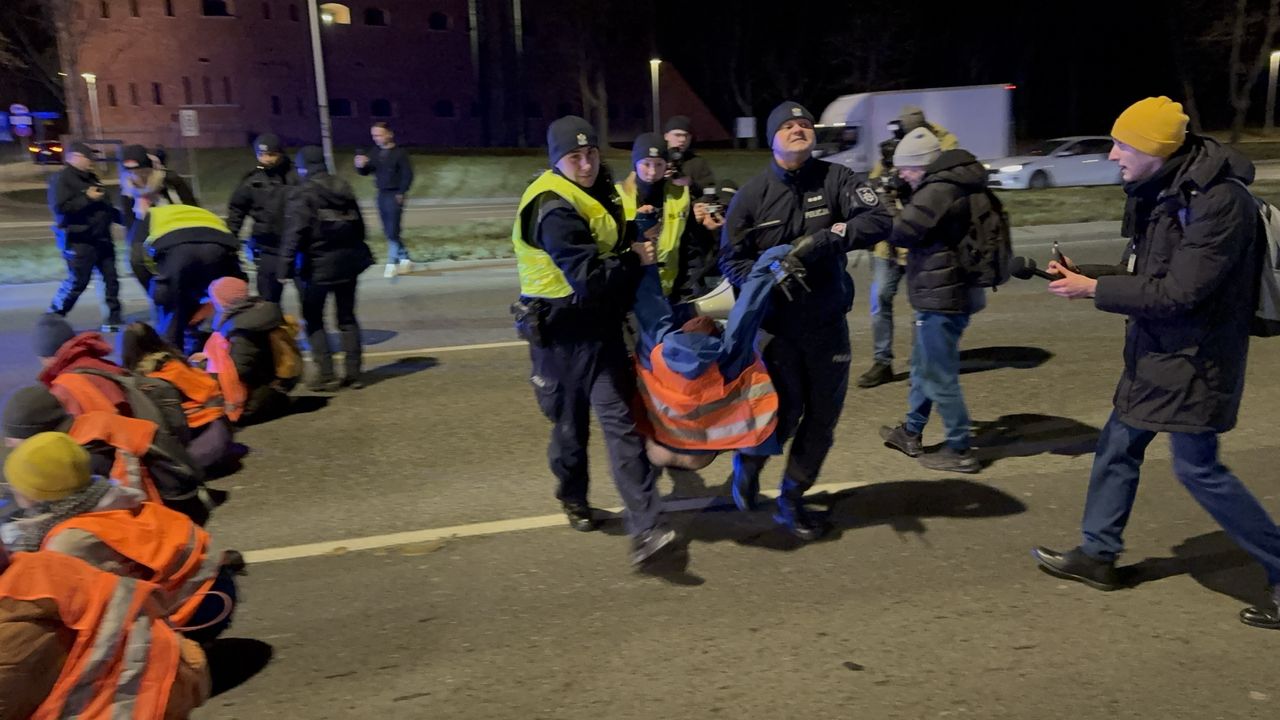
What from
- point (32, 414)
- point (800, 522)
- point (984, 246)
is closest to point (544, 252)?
point (800, 522)

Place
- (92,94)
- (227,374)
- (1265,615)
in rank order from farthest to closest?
1. (92,94)
2. (227,374)
3. (1265,615)

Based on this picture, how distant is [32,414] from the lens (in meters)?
4.06

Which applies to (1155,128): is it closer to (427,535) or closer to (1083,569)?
(1083,569)

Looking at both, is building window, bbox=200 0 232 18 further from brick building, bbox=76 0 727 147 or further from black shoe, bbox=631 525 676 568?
black shoe, bbox=631 525 676 568

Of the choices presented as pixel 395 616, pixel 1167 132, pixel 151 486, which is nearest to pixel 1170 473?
pixel 1167 132

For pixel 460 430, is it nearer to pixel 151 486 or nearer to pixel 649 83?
→ pixel 151 486

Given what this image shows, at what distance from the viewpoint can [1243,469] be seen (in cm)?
531

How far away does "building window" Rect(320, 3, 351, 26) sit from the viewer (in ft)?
138

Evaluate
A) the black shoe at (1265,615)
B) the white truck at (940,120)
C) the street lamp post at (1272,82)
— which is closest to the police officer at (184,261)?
the black shoe at (1265,615)

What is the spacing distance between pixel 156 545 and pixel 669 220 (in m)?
4.25

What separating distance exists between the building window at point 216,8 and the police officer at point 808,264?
40844 mm

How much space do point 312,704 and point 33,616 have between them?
110cm

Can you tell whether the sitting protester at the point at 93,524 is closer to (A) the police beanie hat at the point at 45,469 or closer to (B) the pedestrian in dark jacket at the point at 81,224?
(A) the police beanie hat at the point at 45,469

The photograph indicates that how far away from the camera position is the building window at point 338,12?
138ft
